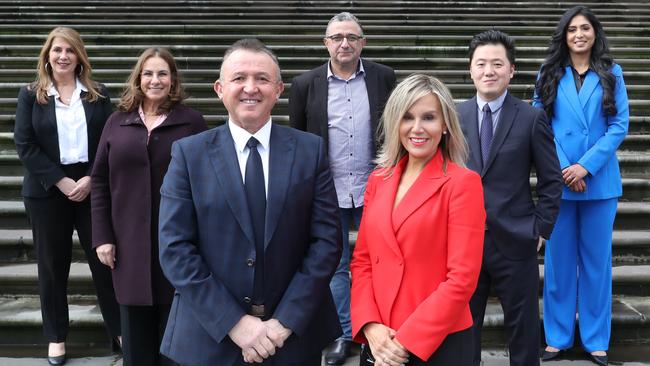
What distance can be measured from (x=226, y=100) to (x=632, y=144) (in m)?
4.56

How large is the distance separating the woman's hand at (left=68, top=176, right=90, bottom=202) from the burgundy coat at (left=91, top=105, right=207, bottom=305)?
13.8 inches

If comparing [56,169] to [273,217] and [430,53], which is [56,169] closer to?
[273,217]

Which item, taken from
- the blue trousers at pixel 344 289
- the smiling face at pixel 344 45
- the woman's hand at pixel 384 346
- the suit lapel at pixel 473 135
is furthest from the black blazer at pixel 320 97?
the woman's hand at pixel 384 346

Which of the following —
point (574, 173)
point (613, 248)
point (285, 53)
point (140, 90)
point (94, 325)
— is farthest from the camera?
point (285, 53)

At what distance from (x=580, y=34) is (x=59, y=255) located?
307cm

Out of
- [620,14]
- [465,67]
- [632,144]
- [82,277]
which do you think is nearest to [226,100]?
[82,277]

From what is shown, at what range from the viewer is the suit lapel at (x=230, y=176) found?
71.4 inches

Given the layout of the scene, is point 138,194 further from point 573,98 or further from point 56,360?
point 573,98

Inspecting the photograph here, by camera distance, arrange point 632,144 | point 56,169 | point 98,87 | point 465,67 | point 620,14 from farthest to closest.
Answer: point 620,14, point 465,67, point 632,144, point 98,87, point 56,169

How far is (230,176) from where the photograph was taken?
1846mm

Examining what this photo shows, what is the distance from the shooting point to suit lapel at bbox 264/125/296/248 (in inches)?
72.7

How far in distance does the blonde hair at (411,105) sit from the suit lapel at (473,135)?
61 centimetres

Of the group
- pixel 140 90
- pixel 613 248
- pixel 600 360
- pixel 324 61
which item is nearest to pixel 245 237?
pixel 140 90

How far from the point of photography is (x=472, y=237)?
185cm
